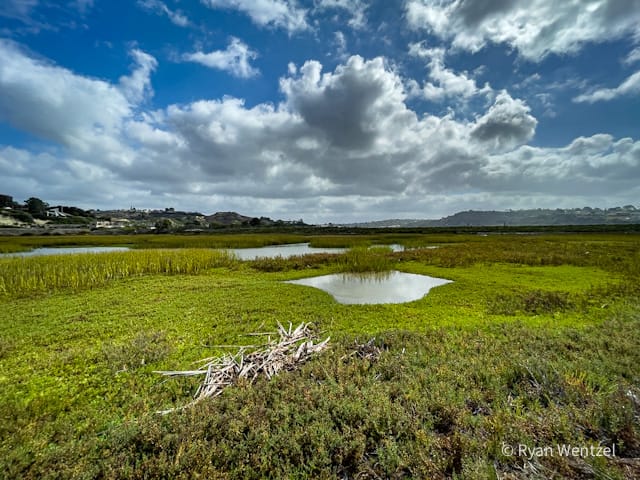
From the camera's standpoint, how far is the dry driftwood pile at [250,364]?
17.2 feet

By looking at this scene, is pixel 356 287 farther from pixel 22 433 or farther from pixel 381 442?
pixel 22 433

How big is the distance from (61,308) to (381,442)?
13.4 metres

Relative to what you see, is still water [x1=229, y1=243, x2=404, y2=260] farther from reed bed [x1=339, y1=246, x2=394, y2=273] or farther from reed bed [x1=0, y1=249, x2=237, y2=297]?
reed bed [x1=339, y1=246, x2=394, y2=273]

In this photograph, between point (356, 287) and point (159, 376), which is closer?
point (159, 376)

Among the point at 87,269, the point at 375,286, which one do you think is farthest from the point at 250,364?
the point at 87,269

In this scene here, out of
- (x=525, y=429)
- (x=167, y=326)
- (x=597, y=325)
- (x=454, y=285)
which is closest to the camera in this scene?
(x=525, y=429)

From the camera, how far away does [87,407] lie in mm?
4699

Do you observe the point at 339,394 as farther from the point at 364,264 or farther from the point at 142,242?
the point at 142,242

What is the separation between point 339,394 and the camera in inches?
185

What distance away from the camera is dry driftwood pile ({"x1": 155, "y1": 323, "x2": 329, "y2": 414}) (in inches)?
206

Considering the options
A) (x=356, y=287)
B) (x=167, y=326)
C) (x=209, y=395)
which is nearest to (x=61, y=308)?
(x=167, y=326)

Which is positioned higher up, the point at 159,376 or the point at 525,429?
the point at 525,429

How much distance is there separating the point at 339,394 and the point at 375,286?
11.3 m

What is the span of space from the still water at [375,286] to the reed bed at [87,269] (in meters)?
9.96
